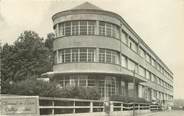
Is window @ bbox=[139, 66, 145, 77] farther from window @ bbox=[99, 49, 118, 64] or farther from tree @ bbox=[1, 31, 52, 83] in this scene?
window @ bbox=[99, 49, 118, 64]

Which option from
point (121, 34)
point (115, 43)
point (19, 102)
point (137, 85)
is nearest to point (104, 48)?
point (115, 43)

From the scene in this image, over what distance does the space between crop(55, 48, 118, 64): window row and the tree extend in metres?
14.7

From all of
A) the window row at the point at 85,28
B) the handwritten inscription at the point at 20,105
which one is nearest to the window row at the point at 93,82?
the window row at the point at 85,28

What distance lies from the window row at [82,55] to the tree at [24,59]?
1466 cm

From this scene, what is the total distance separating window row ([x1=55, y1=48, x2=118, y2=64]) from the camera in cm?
4731

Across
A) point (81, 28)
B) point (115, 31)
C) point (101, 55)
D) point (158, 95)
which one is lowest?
point (158, 95)

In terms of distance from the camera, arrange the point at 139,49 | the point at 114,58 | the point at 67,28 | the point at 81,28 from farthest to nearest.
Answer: the point at 139,49, the point at 114,58, the point at 67,28, the point at 81,28

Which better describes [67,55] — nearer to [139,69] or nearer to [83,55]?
[83,55]

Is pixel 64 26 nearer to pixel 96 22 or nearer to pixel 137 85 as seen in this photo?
pixel 96 22

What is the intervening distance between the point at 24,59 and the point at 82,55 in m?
19.1

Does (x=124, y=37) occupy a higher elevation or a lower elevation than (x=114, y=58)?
higher

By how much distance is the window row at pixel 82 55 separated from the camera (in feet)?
155

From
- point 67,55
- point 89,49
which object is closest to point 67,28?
point 67,55

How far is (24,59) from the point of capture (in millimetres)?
64188
